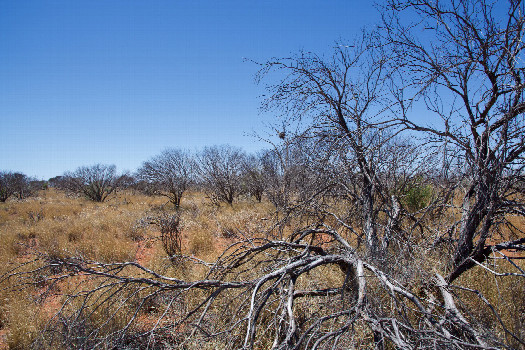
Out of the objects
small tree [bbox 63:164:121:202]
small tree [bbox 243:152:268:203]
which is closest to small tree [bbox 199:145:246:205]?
small tree [bbox 243:152:268:203]

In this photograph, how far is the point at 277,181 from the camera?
37.5ft

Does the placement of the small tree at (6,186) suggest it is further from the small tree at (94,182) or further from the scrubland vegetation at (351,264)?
the scrubland vegetation at (351,264)

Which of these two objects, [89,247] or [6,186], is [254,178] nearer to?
[89,247]

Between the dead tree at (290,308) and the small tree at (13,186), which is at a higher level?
the small tree at (13,186)

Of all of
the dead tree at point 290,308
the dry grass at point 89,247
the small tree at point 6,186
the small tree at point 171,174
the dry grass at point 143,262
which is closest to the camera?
the dead tree at point 290,308

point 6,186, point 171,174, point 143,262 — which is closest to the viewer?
point 143,262

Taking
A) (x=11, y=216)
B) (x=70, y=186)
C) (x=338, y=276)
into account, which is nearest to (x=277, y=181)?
(x=338, y=276)

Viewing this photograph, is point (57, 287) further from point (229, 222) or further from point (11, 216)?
point (11, 216)

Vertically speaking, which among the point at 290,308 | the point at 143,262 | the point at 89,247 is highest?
the point at 290,308

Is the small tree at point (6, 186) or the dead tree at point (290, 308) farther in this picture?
the small tree at point (6, 186)

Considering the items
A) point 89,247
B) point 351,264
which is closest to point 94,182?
point 89,247

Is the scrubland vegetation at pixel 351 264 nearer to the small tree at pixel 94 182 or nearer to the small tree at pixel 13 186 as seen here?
the small tree at pixel 94 182

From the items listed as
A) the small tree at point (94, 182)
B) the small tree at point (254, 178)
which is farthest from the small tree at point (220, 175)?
the small tree at point (94, 182)

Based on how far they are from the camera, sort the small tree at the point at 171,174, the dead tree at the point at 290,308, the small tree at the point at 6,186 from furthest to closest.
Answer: the small tree at the point at 6,186 < the small tree at the point at 171,174 < the dead tree at the point at 290,308
